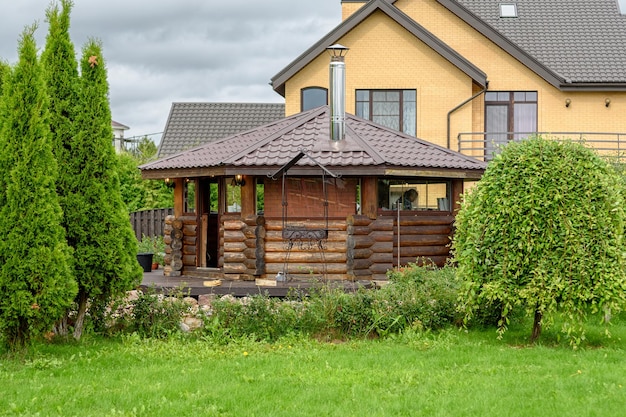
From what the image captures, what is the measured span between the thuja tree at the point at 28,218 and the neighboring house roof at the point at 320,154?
21.2 feet

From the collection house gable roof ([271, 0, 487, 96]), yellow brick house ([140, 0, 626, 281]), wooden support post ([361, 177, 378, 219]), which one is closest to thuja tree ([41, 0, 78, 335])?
yellow brick house ([140, 0, 626, 281])

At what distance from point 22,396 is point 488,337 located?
579 centimetres

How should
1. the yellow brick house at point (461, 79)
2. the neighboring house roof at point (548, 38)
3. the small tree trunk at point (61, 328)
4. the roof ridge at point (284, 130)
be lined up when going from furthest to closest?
the yellow brick house at point (461, 79) < the neighboring house roof at point (548, 38) < the roof ridge at point (284, 130) < the small tree trunk at point (61, 328)

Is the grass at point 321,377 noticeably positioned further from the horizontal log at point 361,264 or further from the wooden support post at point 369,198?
the wooden support post at point 369,198

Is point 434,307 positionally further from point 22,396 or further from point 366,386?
point 22,396

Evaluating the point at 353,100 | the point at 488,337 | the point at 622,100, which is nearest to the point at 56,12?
the point at 488,337

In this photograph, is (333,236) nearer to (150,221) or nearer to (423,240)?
(423,240)

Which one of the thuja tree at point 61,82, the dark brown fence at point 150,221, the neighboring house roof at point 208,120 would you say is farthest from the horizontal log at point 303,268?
the neighboring house roof at point 208,120

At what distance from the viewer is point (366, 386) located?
7.98 m

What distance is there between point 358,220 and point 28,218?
7533 millimetres

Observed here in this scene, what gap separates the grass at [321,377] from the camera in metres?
7.26

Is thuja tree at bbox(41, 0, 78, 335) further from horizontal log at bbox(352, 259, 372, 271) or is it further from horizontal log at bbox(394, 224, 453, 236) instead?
horizontal log at bbox(394, 224, 453, 236)

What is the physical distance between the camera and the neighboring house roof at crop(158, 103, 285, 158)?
2991 cm

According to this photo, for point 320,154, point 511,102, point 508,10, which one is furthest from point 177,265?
point 508,10
